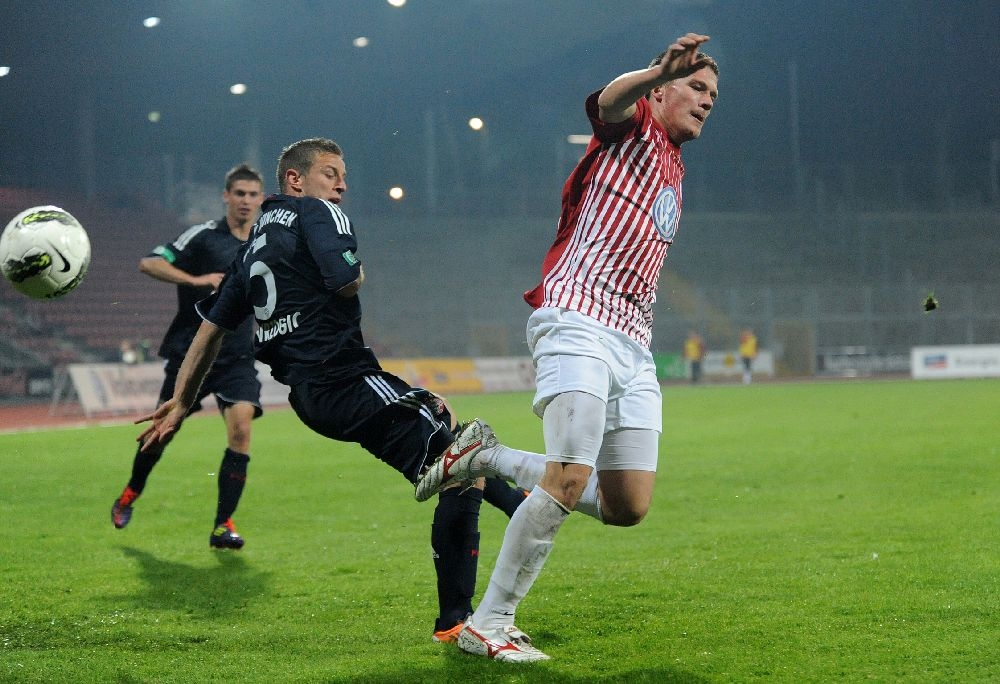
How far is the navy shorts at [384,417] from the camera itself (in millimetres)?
4121

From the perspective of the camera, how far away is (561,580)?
5.34 meters

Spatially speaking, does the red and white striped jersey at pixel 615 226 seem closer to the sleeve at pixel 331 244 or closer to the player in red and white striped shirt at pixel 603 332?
the player in red and white striped shirt at pixel 603 332

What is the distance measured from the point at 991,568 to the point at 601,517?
8.00 ft

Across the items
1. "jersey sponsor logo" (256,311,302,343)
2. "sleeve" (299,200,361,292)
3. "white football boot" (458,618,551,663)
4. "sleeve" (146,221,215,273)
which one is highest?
"sleeve" (146,221,215,273)

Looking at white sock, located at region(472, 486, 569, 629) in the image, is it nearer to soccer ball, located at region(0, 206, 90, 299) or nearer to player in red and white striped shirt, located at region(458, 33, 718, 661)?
player in red and white striped shirt, located at region(458, 33, 718, 661)

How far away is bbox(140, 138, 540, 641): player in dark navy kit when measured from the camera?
4125mm

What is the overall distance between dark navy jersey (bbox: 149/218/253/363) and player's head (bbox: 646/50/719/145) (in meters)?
3.80

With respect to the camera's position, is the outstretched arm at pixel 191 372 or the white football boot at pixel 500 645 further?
the outstretched arm at pixel 191 372

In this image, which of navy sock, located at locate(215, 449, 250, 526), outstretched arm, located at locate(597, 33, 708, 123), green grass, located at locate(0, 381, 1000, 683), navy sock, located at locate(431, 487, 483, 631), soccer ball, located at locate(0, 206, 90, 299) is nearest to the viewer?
outstretched arm, located at locate(597, 33, 708, 123)

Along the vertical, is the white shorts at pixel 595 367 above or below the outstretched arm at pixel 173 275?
below

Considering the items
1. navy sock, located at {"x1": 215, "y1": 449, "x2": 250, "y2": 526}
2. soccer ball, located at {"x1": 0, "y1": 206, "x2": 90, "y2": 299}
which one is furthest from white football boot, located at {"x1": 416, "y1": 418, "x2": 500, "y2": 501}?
navy sock, located at {"x1": 215, "y1": 449, "x2": 250, "y2": 526}

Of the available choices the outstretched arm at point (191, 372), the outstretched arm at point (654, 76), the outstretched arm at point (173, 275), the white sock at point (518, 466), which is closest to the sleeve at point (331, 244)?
the outstretched arm at point (191, 372)

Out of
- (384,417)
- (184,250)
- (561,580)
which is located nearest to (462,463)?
(384,417)

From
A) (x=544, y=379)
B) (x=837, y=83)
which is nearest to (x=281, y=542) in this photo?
(x=544, y=379)
